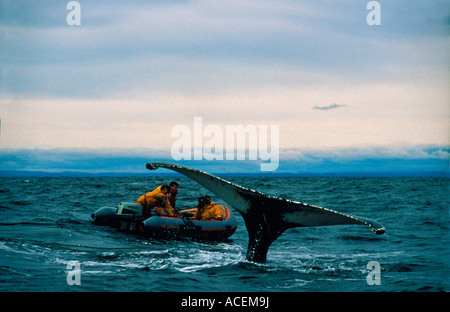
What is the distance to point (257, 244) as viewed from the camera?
9.30 metres

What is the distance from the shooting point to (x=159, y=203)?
61.2ft

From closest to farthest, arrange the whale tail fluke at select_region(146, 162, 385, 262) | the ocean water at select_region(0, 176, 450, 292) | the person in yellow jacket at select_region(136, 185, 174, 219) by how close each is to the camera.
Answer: the whale tail fluke at select_region(146, 162, 385, 262)
the ocean water at select_region(0, 176, 450, 292)
the person in yellow jacket at select_region(136, 185, 174, 219)

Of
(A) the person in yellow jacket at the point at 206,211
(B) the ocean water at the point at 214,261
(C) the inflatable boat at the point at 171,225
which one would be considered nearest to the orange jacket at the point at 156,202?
(C) the inflatable boat at the point at 171,225

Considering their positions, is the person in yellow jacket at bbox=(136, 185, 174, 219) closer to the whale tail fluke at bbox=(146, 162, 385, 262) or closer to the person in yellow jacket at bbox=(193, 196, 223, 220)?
the person in yellow jacket at bbox=(193, 196, 223, 220)

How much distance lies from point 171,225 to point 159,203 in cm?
143

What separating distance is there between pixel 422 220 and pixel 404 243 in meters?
8.43

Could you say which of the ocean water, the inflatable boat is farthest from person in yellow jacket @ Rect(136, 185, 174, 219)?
the ocean water

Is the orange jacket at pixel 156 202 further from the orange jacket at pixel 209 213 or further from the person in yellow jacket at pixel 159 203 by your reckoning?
the orange jacket at pixel 209 213

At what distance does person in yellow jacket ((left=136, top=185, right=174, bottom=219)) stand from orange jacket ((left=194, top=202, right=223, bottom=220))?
1069mm

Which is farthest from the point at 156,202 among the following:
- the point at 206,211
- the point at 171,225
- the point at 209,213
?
the point at 209,213

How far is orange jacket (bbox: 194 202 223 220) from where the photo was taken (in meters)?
18.9

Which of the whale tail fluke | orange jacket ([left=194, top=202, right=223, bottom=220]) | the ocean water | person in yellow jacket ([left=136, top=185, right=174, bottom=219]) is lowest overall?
the ocean water

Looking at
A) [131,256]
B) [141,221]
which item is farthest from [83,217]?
[131,256]

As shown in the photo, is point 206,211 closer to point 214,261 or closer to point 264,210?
point 214,261
